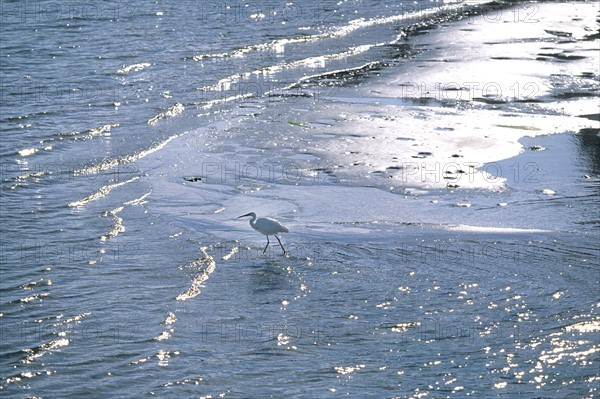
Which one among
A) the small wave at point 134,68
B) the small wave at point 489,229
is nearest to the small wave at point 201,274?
the small wave at point 489,229

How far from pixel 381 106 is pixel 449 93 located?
1.50m

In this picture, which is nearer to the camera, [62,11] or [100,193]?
[100,193]

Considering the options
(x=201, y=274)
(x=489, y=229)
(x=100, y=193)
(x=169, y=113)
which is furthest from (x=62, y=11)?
(x=489, y=229)

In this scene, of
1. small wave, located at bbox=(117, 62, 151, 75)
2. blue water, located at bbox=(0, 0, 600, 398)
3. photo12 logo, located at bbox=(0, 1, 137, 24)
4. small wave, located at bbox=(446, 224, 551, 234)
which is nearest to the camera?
blue water, located at bbox=(0, 0, 600, 398)

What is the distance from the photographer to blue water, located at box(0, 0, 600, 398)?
321 inches

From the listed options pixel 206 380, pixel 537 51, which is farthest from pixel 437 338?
pixel 537 51

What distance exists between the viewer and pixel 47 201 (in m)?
12.3

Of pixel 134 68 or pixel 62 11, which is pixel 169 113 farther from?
pixel 62 11

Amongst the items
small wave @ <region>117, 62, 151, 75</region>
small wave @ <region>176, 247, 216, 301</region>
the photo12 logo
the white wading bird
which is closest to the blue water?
small wave @ <region>176, 247, 216, 301</region>

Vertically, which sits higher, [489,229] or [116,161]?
[116,161]

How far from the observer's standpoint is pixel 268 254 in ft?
34.6

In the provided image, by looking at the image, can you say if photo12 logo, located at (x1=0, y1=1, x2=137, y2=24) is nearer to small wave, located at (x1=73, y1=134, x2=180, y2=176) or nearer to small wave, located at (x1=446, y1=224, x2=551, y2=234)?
small wave, located at (x1=73, y1=134, x2=180, y2=176)

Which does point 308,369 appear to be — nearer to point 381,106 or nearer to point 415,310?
point 415,310

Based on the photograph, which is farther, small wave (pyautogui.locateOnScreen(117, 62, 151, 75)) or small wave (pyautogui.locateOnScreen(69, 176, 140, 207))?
small wave (pyautogui.locateOnScreen(117, 62, 151, 75))
